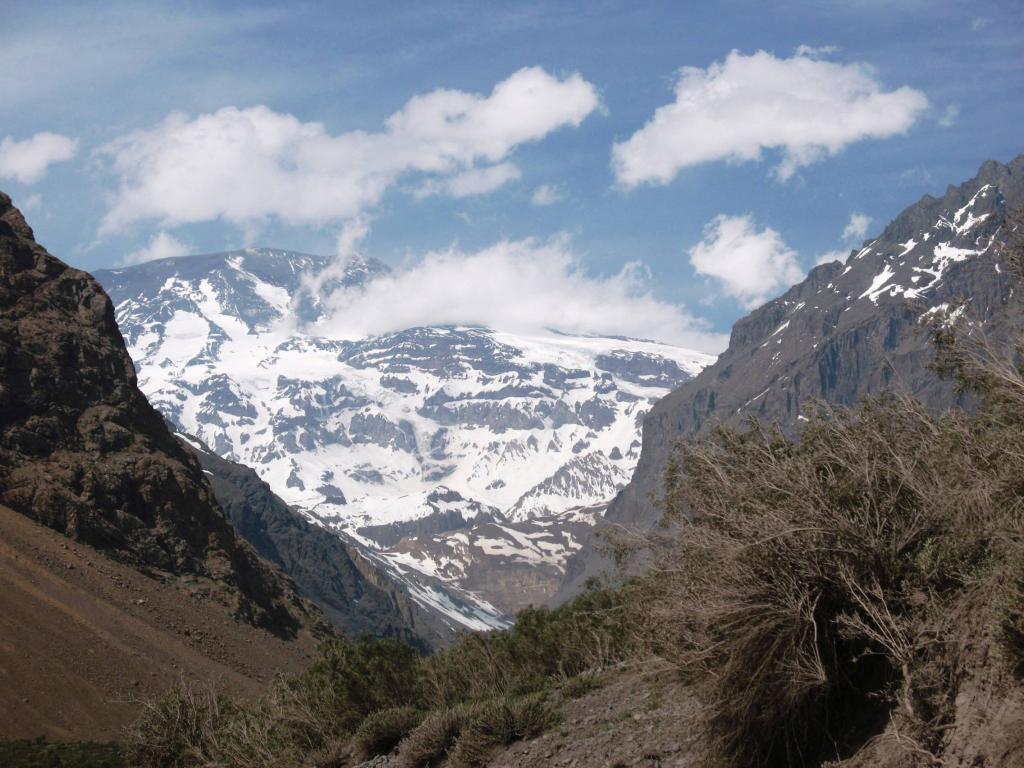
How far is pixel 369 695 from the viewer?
118ft

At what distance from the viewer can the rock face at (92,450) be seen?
81750 mm

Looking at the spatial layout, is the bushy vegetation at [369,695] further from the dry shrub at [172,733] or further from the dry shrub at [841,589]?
the dry shrub at [841,589]

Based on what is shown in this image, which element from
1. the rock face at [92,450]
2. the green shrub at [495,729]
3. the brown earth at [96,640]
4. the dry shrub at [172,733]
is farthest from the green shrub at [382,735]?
the rock face at [92,450]

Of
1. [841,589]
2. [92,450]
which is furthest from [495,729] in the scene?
→ [92,450]

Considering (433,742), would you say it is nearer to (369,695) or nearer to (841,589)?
(841,589)

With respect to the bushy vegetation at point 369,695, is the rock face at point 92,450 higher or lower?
higher

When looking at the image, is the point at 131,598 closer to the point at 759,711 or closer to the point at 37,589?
the point at 37,589

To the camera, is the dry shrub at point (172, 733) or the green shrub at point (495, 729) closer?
the green shrub at point (495, 729)

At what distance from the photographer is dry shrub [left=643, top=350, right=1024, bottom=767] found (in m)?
13.9

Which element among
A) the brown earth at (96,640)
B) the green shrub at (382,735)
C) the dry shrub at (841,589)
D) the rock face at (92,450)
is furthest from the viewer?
the rock face at (92,450)

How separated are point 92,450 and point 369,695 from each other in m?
62.3

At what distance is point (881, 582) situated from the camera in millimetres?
14719

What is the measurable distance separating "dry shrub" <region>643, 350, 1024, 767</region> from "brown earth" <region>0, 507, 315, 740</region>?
3361cm

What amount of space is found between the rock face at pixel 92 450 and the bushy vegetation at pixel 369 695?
1785 inches
